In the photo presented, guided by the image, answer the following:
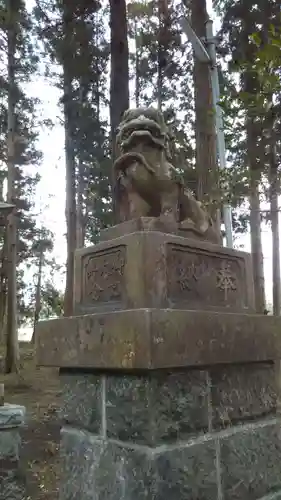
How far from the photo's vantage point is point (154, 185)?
81.0 inches

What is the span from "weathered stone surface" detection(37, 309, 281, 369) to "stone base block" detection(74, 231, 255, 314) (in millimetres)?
102

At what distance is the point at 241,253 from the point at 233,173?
2.98 metres

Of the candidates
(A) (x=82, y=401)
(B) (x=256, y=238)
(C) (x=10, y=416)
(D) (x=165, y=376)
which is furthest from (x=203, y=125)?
(D) (x=165, y=376)

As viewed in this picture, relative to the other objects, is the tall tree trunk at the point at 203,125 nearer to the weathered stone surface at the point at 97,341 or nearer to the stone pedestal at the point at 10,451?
the stone pedestal at the point at 10,451

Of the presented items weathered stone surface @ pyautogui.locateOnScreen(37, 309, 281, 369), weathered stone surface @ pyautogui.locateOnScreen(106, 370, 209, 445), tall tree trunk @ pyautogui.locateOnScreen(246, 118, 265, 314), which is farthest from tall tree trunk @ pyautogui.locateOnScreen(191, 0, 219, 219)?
weathered stone surface @ pyautogui.locateOnScreen(106, 370, 209, 445)

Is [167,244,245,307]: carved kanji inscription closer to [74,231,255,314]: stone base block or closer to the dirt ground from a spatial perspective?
[74,231,255,314]: stone base block

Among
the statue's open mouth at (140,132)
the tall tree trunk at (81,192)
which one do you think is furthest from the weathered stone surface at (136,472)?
the tall tree trunk at (81,192)

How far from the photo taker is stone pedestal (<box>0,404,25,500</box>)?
13.5 feet

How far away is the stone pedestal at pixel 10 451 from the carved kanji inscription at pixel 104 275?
276cm

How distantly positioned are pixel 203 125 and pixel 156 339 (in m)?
6.10

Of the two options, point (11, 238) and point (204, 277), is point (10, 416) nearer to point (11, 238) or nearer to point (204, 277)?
point (204, 277)

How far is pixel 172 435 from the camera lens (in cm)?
160

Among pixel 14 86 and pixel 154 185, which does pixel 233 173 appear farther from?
pixel 14 86

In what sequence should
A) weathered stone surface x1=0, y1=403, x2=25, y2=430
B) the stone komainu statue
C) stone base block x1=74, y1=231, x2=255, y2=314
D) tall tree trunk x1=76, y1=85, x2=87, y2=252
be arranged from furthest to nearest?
tall tree trunk x1=76, y1=85, x2=87, y2=252
weathered stone surface x1=0, y1=403, x2=25, y2=430
the stone komainu statue
stone base block x1=74, y1=231, x2=255, y2=314
